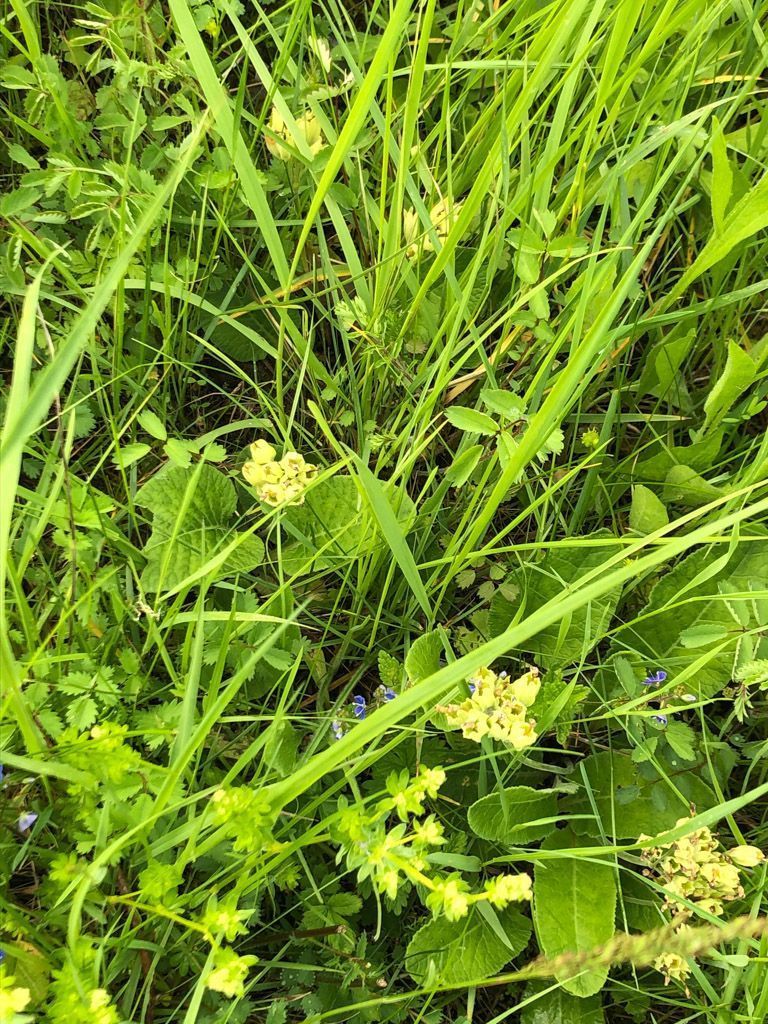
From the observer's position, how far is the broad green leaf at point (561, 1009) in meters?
1.49

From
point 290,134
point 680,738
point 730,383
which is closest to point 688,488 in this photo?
point 730,383

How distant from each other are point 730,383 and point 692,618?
459 millimetres

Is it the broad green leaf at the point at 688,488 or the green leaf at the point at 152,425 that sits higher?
the green leaf at the point at 152,425

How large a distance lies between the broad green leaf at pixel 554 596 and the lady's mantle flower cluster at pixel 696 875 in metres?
0.36

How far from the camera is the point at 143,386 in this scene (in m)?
1.65

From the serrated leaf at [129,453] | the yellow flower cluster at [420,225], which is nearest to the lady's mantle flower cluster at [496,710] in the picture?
the serrated leaf at [129,453]

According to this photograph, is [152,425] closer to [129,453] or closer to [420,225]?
[129,453]

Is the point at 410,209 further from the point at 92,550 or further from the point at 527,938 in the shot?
the point at 527,938

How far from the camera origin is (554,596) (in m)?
1.60

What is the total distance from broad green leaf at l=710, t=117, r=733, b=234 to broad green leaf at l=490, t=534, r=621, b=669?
63 centimetres

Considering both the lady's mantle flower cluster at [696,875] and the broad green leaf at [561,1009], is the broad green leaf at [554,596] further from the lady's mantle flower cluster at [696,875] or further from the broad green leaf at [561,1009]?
the broad green leaf at [561,1009]

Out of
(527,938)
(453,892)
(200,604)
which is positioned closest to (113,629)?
(200,604)

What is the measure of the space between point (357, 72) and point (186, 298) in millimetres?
503

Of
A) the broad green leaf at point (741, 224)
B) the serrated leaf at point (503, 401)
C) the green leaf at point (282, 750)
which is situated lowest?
the green leaf at point (282, 750)
